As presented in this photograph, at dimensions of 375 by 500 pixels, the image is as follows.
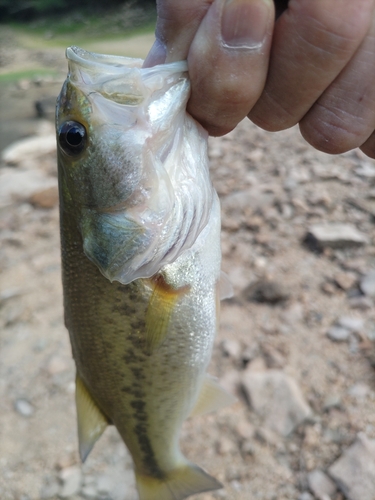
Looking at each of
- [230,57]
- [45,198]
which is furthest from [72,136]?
[45,198]

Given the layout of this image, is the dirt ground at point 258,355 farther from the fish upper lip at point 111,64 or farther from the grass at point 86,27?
the grass at point 86,27

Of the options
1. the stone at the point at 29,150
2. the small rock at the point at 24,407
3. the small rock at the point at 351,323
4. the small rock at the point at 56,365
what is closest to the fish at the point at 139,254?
the small rock at the point at 24,407

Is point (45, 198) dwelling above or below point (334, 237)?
below

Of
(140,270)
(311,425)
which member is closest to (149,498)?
(311,425)

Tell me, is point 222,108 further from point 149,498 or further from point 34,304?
point 34,304

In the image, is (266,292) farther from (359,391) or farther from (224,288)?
(224,288)
